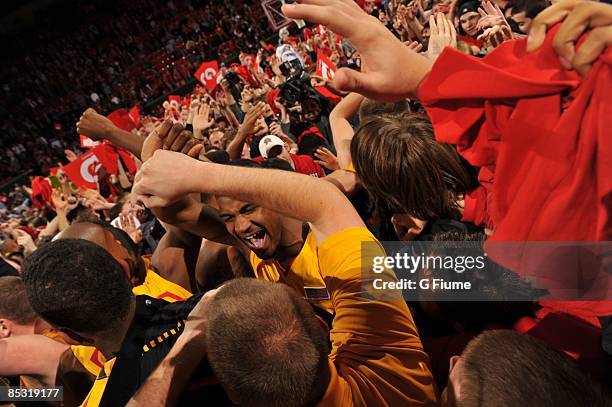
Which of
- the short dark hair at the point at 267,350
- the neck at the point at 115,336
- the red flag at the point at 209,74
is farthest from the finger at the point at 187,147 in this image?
the red flag at the point at 209,74

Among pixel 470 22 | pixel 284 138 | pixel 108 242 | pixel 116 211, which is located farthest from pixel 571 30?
pixel 116 211

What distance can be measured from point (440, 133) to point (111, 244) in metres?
1.70

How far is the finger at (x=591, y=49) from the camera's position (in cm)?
76

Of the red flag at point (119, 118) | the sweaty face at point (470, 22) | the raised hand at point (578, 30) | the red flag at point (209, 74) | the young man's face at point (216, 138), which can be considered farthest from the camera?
the red flag at point (209, 74)

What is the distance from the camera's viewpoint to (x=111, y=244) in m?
2.18

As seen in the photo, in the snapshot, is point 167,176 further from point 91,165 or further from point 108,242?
point 91,165

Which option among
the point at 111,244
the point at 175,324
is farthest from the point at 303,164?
the point at 175,324

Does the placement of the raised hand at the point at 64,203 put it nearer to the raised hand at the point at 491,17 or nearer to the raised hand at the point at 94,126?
the raised hand at the point at 94,126

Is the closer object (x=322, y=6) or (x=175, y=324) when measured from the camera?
(x=322, y=6)

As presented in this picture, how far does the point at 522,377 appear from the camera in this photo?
2.81 feet

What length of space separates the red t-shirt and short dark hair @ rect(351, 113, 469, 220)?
1.84ft

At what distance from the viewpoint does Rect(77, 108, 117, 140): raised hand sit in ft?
7.38

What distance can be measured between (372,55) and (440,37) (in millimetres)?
751

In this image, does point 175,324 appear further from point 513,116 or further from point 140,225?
point 140,225
